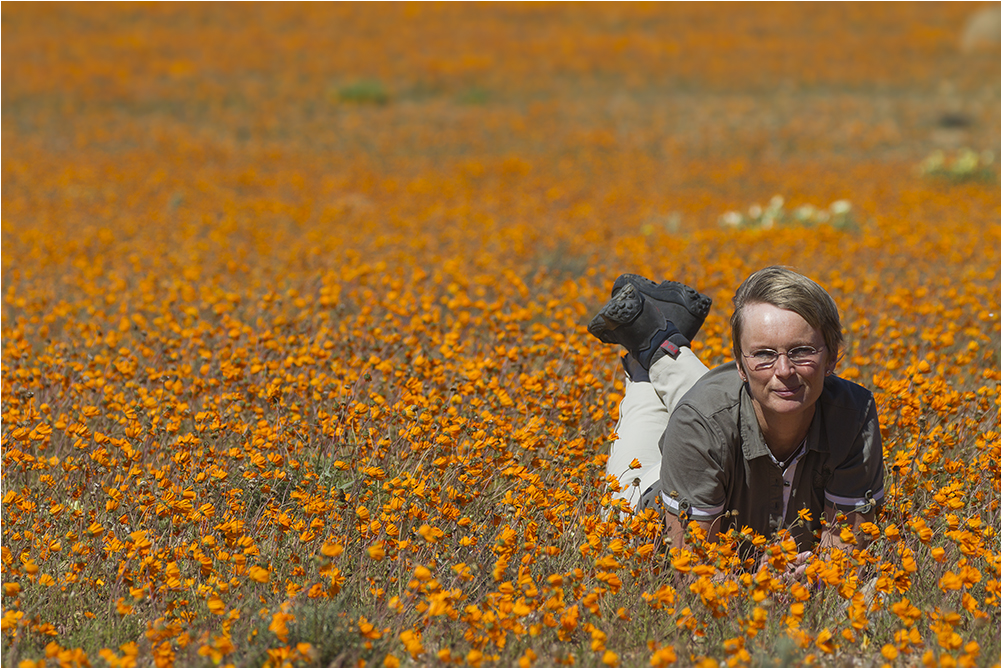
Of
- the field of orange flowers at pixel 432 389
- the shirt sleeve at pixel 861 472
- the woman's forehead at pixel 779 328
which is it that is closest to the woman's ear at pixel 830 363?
the woman's forehead at pixel 779 328

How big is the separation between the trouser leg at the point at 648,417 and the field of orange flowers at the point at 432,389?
0.58ft

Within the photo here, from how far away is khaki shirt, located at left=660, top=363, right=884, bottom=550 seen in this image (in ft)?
9.32

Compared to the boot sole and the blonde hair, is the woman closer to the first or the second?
the blonde hair

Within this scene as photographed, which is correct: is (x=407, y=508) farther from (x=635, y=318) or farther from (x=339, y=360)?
(x=339, y=360)

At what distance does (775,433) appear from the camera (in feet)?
9.52

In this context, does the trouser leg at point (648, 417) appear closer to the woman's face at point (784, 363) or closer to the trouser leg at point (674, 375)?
the trouser leg at point (674, 375)

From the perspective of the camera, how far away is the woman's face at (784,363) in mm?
2707

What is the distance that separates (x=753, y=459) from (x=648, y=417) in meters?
0.78

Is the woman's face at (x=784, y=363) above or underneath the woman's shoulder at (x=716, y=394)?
above

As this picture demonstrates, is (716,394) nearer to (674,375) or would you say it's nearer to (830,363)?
(830,363)

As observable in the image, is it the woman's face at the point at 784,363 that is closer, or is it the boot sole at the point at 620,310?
the woman's face at the point at 784,363

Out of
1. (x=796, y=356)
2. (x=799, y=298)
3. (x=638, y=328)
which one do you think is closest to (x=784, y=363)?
(x=796, y=356)

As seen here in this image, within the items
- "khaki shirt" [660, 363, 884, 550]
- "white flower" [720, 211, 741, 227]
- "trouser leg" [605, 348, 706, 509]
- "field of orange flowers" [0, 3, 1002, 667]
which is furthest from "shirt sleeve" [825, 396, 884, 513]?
"white flower" [720, 211, 741, 227]

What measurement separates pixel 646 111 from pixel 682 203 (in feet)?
39.1
